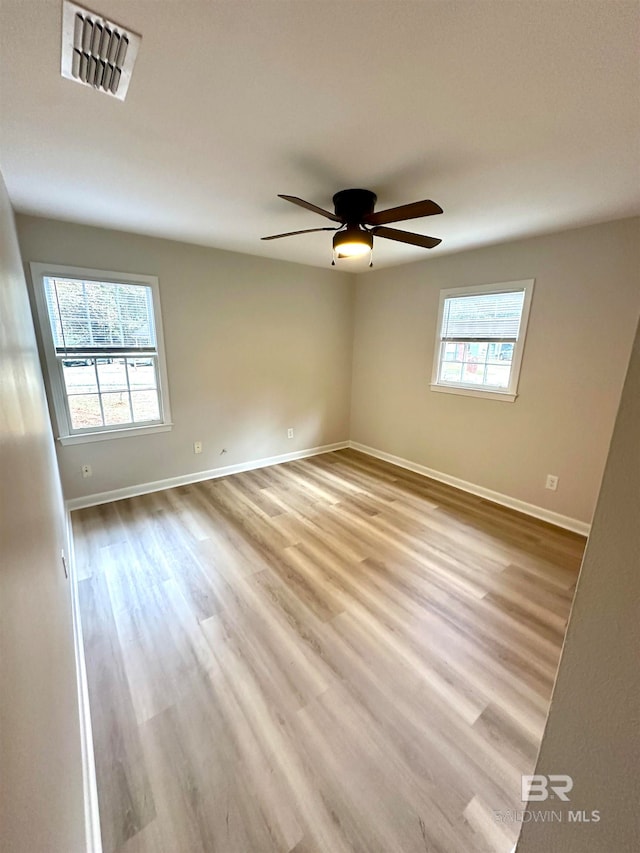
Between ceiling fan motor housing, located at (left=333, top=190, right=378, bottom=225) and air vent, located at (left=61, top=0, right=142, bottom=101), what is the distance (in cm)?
118

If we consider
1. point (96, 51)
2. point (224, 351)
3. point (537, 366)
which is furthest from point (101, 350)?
point (537, 366)

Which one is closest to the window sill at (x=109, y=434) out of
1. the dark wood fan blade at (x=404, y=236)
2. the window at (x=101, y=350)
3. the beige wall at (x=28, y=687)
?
the window at (x=101, y=350)

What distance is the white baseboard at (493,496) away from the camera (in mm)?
2934

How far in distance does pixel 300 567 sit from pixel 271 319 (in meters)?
2.82

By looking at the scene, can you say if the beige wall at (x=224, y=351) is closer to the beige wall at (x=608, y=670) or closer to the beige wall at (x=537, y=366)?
A: the beige wall at (x=537, y=366)

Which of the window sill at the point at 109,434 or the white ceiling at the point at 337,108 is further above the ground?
the white ceiling at the point at 337,108

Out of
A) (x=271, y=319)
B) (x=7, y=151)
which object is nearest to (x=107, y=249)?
(x=7, y=151)

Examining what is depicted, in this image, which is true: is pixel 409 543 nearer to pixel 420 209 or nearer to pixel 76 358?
pixel 420 209

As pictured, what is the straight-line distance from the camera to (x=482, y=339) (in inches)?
132

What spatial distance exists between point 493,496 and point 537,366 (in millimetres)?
1355

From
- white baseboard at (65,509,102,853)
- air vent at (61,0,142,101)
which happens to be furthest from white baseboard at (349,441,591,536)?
air vent at (61,0,142,101)

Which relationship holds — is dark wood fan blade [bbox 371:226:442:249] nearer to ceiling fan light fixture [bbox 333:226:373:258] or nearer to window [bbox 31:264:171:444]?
ceiling fan light fixture [bbox 333:226:373:258]

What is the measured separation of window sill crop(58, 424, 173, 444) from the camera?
302cm

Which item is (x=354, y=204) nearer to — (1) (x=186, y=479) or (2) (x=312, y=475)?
(2) (x=312, y=475)
